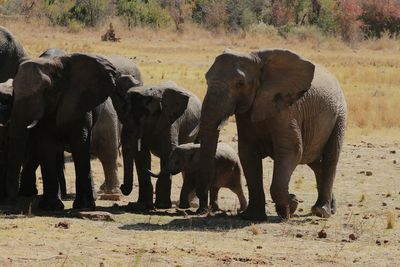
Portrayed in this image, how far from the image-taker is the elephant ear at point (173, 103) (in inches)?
537

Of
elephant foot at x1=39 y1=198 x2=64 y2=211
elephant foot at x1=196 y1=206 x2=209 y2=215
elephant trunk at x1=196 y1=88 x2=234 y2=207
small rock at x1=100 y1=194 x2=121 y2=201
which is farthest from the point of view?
small rock at x1=100 y1=194 x2=121 y2=201

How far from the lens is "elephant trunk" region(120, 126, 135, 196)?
42.4 feet

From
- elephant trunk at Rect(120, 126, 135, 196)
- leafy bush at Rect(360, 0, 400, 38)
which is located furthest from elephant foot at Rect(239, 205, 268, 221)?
leafy bush at Rect(360, 0, 400, 38)

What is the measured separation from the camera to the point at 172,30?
6031cm

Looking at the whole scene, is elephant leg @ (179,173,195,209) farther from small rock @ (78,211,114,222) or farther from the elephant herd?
small rock @ (78,211,114,222)

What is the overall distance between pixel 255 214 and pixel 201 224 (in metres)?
0.89

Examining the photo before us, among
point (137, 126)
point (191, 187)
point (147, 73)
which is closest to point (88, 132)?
point (137, 126)

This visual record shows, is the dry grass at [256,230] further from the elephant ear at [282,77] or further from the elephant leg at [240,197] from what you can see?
the elephant ear at [282,77]

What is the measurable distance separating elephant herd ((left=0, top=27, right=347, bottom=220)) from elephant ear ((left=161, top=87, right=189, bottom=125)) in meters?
0.01

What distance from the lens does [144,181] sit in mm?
13562

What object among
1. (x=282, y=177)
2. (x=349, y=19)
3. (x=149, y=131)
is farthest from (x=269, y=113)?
(x=349, y=19)

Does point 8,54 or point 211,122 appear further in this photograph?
point 8,54

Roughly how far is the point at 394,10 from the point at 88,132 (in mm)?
51820

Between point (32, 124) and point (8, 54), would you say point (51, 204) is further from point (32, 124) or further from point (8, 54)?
point (8, 54)
